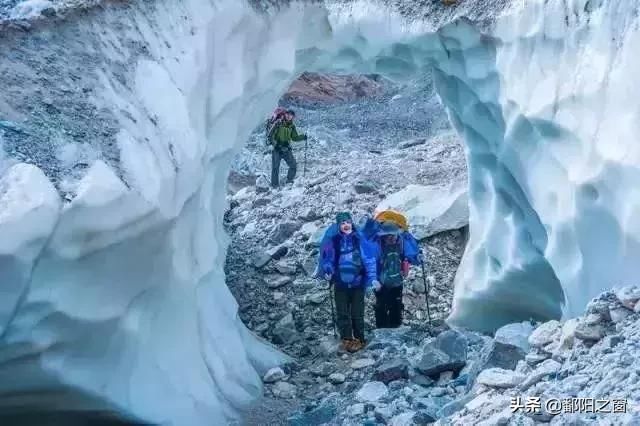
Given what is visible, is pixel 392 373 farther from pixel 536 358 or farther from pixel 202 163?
pixel 202 163

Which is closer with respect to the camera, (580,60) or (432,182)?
(580,60)

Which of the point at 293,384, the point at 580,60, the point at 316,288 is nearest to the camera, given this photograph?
the point at 580,60

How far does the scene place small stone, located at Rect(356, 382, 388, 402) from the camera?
254 inches

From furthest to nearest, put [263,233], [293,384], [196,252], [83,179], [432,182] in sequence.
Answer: [432,182], [263,233], [293,384], [196,252], [83,179]

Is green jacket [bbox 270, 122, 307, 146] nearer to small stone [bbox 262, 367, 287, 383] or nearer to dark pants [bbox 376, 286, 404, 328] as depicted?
dark pants [bbox 376, 286, 404, 328]

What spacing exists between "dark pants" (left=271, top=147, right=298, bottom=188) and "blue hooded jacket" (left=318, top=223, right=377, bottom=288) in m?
5.48

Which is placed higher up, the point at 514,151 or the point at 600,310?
the point at 514,151

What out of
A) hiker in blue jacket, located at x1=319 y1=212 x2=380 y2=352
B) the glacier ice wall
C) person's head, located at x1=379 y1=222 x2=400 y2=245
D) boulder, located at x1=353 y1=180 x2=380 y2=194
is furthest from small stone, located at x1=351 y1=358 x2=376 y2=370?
boulder, located at x1=353 y1=180 x2=380 y2=194

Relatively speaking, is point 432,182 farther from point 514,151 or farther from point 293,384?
point 293,384

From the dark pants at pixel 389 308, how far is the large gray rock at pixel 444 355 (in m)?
1.23

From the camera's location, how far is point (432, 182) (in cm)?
1234

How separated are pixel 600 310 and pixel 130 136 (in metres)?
3.10

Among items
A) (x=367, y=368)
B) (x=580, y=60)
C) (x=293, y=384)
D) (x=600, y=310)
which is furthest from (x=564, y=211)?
(x=293, y=384)

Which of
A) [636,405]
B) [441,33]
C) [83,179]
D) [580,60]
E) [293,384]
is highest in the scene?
[441,33]
